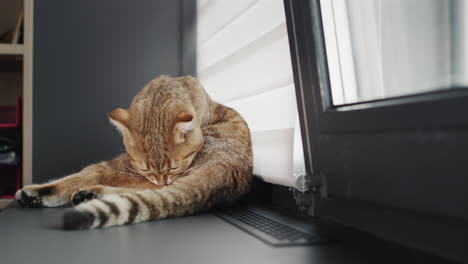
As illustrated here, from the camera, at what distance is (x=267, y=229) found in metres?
0.97

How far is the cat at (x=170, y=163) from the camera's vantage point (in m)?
1.14

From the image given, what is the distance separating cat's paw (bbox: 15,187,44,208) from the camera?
4.54ft

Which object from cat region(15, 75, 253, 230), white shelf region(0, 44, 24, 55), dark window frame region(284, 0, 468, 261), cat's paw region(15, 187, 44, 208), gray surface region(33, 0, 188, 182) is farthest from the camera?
gray surface region(33, 0, 188, 182)

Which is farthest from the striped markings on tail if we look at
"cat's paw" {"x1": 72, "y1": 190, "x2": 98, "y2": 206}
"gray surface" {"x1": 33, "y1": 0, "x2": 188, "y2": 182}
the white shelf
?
the white shelf

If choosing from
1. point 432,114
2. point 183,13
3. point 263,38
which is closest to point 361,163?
point 432,114

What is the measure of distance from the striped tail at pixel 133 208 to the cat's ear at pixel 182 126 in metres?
0.28

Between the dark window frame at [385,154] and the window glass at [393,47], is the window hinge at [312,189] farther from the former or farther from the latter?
the window glass at [393,47]

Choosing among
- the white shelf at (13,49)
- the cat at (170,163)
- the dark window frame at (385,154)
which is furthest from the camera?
the white shelf at (13,49)

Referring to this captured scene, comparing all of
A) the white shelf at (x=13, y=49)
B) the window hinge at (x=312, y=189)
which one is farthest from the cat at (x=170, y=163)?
the white shelf at (x=13, y=49)

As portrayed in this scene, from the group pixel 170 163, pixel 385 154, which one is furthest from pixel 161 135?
pixel 385 154

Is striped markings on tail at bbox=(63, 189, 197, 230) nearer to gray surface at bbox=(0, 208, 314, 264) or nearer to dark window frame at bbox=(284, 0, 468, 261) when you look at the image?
gray surface at bbox=(0, 208, 314, 264)

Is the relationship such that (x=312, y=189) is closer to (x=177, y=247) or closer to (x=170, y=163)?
(x=177, y=247)

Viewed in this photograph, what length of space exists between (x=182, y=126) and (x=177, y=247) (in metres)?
0.62

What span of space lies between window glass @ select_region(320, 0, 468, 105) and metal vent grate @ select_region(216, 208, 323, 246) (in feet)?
1.01
